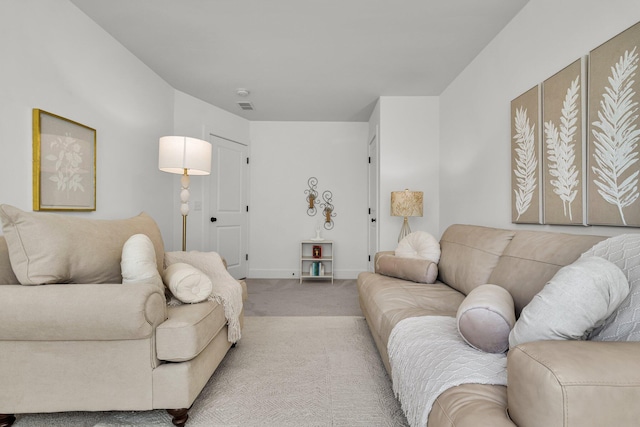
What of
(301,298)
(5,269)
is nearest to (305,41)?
(5,269)

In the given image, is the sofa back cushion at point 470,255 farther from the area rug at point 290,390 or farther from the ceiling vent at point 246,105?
the ceiling vent at point 246,105

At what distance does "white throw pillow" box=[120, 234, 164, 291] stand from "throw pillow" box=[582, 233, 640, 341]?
5.69 ft

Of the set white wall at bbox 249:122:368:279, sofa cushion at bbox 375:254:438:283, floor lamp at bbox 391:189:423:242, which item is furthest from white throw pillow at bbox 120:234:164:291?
Answer: white wall at bbox 249:122:368:279

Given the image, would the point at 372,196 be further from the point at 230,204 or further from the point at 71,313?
the point at 71,313

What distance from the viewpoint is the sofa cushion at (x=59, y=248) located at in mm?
1397

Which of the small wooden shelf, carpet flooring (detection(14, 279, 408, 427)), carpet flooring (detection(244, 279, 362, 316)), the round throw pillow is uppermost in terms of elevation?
the round throw pillow

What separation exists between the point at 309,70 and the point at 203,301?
8.19 ft

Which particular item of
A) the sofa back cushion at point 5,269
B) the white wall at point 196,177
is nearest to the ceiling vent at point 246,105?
the white wall at point 196,177

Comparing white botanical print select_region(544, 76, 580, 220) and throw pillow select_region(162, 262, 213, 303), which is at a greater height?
white botanical print select_region(544, 76, 580, 220)

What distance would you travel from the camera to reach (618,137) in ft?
4.82

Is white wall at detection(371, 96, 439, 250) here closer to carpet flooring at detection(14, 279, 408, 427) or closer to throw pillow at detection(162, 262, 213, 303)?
carpet flooring at detection(14, 279, 408, 427)

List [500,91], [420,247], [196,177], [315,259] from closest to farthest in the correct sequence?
[500,91] < [420,247] < [196,177] < [315,259]

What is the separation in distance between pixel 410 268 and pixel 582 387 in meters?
1.83

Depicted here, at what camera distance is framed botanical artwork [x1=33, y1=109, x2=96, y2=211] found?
6.50 ft
